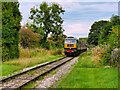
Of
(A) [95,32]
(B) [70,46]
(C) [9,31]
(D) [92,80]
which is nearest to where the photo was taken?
(D) [92,80]

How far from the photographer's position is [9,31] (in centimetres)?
1593

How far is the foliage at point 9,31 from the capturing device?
15.2 m

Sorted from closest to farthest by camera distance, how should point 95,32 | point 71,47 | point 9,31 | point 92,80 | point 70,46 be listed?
point 92,80 < point 9,31 < point 71,47 < point 70,46 < point 95,32

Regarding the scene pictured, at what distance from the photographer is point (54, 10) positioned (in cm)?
3481

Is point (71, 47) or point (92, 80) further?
A: point (71, 47)

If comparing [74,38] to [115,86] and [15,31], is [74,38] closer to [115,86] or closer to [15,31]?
[15,31]

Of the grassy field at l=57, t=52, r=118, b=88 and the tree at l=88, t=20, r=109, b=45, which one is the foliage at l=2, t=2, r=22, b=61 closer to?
the grassy field at l=57, t=52, r=118, b=88

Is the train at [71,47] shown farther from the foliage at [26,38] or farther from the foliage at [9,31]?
the foliage at [9,31]

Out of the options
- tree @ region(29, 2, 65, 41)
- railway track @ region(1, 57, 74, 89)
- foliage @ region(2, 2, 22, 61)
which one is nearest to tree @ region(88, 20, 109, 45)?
tree @ region(29, 2, 65, 41)

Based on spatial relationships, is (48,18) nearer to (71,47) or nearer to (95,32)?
(71,47)

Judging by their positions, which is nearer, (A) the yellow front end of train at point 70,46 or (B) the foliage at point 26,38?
(B) the foliage at point 26,38

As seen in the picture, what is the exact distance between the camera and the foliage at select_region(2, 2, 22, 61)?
49.9ft

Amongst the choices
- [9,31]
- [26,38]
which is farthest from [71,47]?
[9,31]

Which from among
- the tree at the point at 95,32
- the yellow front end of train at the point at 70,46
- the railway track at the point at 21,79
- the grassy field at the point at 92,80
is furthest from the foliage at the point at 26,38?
the tree at the point at 95,32
